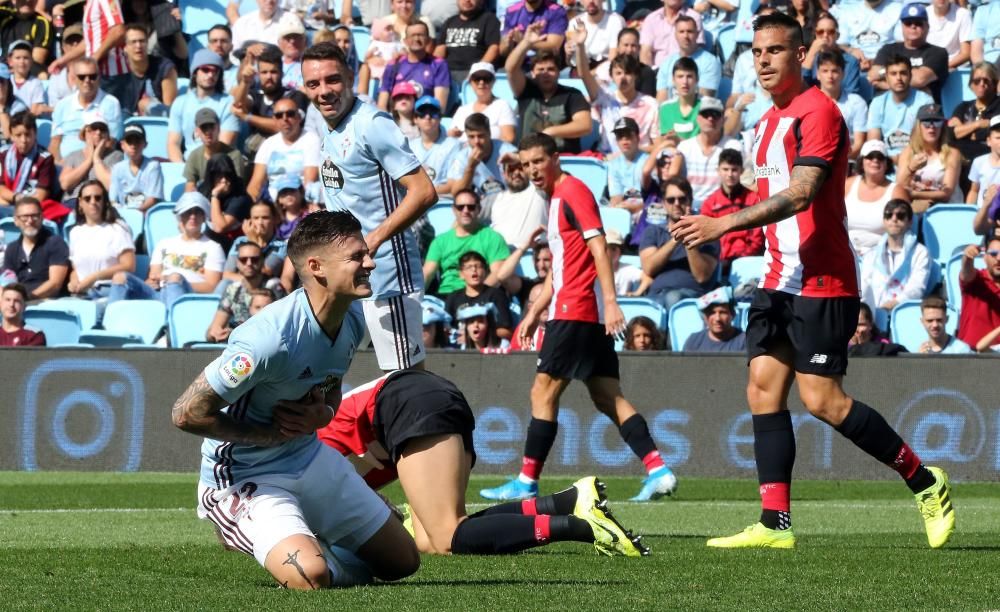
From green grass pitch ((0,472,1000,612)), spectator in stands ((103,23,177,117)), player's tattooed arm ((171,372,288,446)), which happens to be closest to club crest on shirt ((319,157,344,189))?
green grass pitch ((0,472,1000,612))

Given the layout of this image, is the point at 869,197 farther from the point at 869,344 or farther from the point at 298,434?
the point at 298,434

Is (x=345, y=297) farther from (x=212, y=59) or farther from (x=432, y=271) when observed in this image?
(x=212, y=59)

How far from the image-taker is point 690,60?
15.9 meters

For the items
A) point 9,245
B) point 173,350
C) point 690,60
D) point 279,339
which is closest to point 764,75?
point 279,339

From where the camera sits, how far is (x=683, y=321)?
13.6 meters

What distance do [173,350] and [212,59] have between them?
6066 millimetres

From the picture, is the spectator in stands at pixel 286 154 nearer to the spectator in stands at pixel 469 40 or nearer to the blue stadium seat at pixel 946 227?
the spectator in stands at pixel 469 40

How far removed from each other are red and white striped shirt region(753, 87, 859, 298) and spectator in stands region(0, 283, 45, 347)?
27.3ft

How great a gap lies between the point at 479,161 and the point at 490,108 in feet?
3.74

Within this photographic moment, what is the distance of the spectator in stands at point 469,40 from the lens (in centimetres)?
1784

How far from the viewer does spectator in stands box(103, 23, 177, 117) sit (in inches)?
739

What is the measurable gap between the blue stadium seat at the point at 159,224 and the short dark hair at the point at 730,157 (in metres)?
Result: 5.74

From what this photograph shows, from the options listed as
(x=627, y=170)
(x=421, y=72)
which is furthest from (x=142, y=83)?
(x=627, y=170)

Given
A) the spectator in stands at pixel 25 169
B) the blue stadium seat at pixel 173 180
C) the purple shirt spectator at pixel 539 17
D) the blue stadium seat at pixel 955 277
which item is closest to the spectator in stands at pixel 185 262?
the blue stadium seat at pixel 173 180
